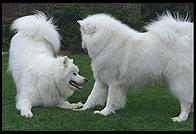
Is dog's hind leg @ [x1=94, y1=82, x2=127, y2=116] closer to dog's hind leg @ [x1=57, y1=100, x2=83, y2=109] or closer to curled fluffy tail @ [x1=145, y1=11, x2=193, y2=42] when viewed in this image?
dog's hind leg @ [x1=57, y1=100, x2=83, y2=109]

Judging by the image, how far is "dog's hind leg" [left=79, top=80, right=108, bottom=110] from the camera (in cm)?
499

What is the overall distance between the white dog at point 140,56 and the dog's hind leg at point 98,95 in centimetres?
14

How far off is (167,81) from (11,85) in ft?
11.5

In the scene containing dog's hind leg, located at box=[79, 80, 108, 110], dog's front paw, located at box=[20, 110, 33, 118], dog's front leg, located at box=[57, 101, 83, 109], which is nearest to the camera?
dog's front paw, located at box=[20, 110, 33, 118]

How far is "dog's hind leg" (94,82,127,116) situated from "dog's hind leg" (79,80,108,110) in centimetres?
29

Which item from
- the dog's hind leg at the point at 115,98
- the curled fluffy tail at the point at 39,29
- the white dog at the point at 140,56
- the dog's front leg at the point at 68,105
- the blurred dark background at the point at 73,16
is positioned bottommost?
the blurred dark background at the point at 73,16

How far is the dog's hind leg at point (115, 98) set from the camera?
467 centimetres

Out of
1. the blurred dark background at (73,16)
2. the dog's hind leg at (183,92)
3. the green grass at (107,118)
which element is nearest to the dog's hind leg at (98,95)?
the green grass at (107,118)

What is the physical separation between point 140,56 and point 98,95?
95 cm

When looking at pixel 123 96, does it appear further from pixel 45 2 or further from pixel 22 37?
pixel 45 2

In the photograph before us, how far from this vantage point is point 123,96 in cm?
473

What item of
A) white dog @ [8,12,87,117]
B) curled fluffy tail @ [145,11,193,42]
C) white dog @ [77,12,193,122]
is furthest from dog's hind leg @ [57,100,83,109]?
curled fluffy tail @ [145,11,193,42]

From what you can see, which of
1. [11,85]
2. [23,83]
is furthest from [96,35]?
[11,85]

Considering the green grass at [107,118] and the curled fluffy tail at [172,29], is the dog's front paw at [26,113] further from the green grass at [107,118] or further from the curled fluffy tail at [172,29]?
the curled fluffy tail at [172,29]
